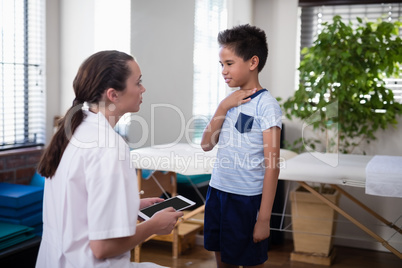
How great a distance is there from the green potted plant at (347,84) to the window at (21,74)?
1564 millimetres

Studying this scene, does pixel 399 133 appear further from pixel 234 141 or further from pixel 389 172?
pixel 234 141

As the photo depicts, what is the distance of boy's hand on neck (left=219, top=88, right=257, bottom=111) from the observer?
5.66ft

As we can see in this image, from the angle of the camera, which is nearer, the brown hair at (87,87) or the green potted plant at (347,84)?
the brown hair at (87,87)

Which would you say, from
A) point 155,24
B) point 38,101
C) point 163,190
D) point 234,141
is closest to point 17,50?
point 38,101

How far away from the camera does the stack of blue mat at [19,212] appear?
2143 millimetres

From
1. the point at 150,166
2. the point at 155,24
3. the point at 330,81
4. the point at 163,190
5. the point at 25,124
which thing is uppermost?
the point at 155,24

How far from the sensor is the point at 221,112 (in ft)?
5.79

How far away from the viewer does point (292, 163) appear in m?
2.32

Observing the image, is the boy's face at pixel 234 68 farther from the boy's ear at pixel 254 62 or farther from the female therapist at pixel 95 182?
the female therapist at pixel 95 182

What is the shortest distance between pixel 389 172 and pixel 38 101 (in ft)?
6.37

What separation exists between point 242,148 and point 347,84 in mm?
1523

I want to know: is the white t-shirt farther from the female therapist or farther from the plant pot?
the plant pot

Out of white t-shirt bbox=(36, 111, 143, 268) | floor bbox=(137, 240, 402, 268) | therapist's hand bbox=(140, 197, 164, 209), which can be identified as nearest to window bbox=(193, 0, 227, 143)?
floor bbox=(137, 240, 402, 268)

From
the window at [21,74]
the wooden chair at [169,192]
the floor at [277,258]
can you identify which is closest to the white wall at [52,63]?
the window at [21,74]
